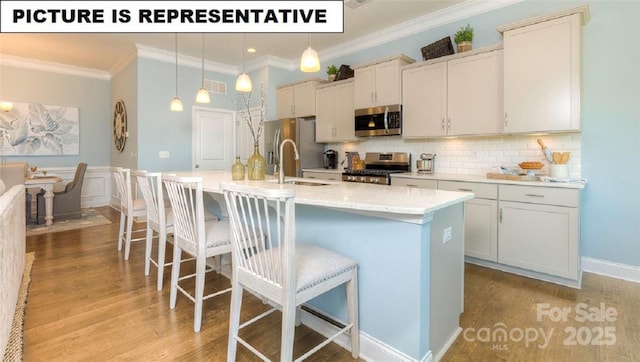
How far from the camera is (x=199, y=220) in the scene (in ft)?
6.62

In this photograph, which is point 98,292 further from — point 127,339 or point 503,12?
point 503,12

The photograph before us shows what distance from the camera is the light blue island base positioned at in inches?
62.1

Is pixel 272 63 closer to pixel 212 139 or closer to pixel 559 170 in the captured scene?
pixel 212 139

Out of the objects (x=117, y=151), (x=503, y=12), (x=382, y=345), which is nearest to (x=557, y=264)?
(x=382, y=345)

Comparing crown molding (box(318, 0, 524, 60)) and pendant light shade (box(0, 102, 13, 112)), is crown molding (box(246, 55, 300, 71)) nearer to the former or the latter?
crown molding (box(318, 0, 524, 60))

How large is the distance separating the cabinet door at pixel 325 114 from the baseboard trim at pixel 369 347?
3.29 m

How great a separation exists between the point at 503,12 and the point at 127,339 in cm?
447

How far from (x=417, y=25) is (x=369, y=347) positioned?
3.89m

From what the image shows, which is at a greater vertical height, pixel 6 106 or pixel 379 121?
pixel 6 106

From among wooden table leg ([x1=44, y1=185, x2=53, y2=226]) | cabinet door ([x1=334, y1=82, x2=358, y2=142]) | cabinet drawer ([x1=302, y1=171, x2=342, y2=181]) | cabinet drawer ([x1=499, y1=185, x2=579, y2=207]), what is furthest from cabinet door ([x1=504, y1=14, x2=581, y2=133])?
wooden table leg ([x1=44, y1=185, x2=53, y2=226])

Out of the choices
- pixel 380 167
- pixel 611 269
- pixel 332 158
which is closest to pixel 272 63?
pixel 332 158

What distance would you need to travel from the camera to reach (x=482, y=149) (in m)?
3.67

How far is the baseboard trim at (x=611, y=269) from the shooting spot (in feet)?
9.18

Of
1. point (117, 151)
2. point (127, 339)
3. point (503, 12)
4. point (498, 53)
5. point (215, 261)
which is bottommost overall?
point (127, 339)
